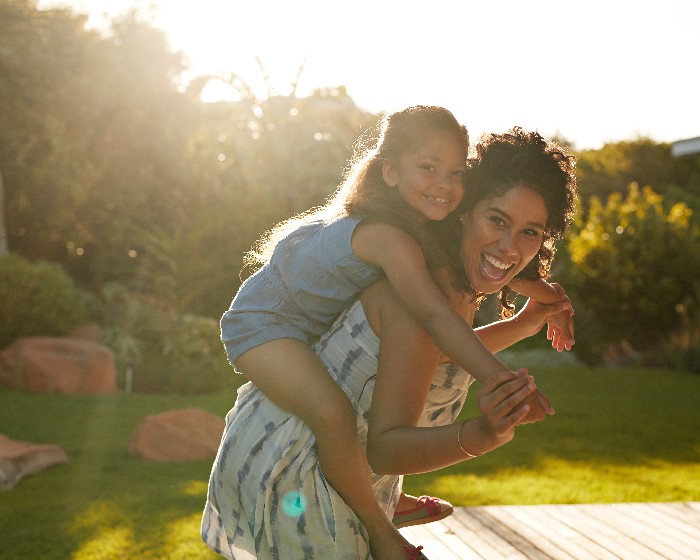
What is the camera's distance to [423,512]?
119 inches

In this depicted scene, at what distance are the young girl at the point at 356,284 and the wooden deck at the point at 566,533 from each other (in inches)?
54.1

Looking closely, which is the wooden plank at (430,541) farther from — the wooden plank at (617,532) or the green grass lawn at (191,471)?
the green grass lawn at (191,471)

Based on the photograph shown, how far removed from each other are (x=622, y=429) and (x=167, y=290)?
268 inches

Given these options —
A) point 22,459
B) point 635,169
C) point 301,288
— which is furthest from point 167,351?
point 635,169

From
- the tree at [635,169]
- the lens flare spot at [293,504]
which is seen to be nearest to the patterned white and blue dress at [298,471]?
the lens flare spot at [293,504]

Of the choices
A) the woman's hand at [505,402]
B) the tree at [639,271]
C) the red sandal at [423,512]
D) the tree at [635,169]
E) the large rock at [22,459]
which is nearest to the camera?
the woman's hand at [505,402]

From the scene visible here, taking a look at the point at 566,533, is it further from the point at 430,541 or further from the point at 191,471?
the point at 191,471

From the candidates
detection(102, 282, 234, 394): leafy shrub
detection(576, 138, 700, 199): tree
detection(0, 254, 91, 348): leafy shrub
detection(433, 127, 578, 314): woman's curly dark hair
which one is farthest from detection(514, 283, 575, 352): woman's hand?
detection(576, 138, 700, 199): tree

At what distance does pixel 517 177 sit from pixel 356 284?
52cm

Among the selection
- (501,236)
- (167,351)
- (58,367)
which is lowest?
(58,367)

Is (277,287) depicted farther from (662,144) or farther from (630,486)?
(662,144)

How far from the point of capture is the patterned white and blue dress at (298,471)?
2.22m

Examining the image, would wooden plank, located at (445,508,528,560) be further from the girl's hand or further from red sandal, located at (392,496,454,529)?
the girl's hand

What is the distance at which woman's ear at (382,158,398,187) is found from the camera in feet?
9.45
